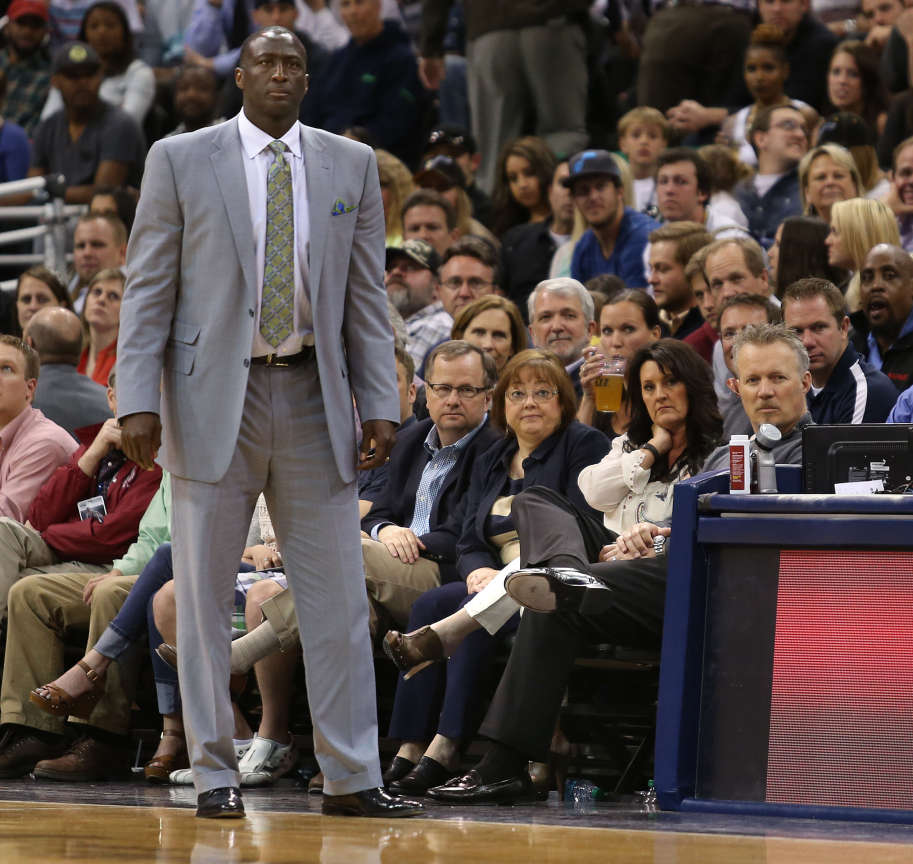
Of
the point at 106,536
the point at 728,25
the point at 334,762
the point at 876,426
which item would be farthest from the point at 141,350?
the point at 728,25

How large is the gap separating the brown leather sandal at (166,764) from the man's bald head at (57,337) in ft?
6.56

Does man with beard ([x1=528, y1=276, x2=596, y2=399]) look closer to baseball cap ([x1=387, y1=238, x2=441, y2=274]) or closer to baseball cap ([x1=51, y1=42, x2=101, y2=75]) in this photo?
baseball cap ([x1=387, y1=238, x2=441, y2=274])

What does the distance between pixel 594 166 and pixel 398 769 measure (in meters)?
3.66

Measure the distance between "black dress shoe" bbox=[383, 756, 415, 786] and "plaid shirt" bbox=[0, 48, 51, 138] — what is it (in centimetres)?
757

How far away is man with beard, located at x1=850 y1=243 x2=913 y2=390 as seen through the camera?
6176 millimetres

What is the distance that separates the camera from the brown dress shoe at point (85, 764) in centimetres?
575

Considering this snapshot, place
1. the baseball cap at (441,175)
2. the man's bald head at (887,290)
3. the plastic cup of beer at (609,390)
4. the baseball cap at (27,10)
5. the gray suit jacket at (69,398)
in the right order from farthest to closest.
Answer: the baseball cap at (27,10)
the baseball cap at (441,175)
the gray suit jacket at (69,398)
the man's bald head at (887,290)
the plastic cup of beer at (609,390)

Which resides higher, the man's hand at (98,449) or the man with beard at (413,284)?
the man with beard at (413,284)

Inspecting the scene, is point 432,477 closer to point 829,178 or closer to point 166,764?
point 166,764

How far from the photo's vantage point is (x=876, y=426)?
4.23 metres

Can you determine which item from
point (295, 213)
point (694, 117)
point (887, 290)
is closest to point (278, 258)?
point (295, 213)

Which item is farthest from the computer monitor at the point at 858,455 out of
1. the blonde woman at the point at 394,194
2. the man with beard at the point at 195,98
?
the man with beard at the point at 195,98

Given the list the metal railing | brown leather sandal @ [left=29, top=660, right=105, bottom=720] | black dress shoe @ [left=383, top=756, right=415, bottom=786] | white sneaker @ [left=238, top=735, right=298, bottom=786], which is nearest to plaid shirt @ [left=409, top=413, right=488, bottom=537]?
white sneaker @ [left=238, top=735, right=298, bottom=786]

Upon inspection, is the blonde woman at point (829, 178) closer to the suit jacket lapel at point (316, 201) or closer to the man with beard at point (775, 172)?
the man with beard at point (775, 172)
